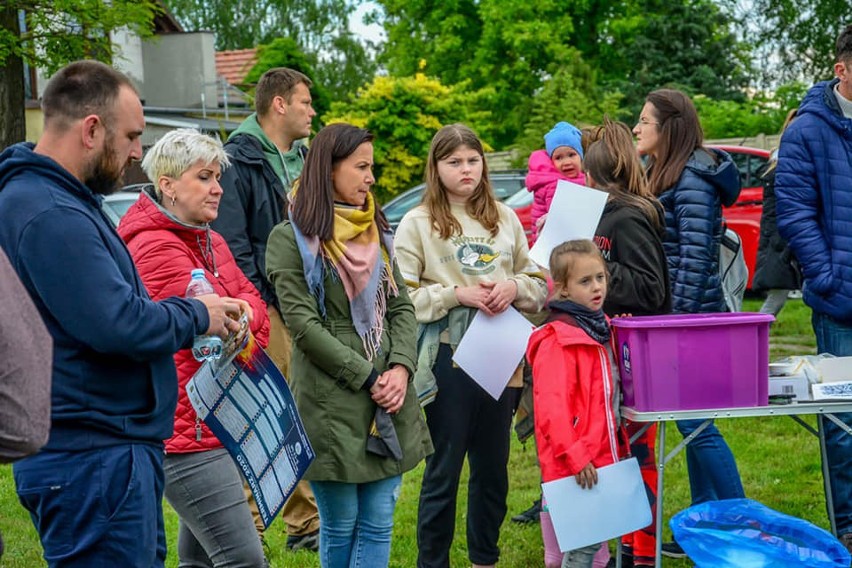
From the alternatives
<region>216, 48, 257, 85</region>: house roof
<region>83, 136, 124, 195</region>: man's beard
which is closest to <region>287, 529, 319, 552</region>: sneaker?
<region>83, 136, 124, 195</region>: man's beard

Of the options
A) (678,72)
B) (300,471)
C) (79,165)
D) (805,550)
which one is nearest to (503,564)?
(805,550)

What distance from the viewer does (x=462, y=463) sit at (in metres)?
4.73

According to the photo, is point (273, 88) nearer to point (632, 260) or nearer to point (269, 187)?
point (269, 187)

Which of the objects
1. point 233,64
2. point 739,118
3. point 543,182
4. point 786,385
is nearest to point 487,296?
point 786,385

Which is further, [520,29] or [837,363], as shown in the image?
[520,29]

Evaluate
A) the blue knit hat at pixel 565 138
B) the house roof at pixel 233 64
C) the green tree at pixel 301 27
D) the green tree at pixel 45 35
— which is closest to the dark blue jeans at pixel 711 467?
the blue knit hat at pixel 565 138

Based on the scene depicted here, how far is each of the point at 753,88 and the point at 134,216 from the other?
1281 inches

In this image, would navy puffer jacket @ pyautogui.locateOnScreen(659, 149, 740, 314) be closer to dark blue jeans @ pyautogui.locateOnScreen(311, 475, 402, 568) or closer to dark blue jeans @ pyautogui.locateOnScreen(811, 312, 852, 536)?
dark blue jeans @ pyautogui.locateOnScreen(811, 312, 852, 536)

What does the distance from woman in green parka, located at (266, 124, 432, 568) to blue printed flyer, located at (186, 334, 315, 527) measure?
292 millimetres

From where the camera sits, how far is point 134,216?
373 cm

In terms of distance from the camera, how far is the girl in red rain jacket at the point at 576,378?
414 centimetres

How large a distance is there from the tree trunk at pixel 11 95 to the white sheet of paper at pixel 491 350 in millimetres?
9010

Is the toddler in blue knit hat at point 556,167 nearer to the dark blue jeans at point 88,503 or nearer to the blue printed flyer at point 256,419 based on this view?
the blue printed flyer at point 256,419

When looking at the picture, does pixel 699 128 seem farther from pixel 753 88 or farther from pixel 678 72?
pixel 753 88
